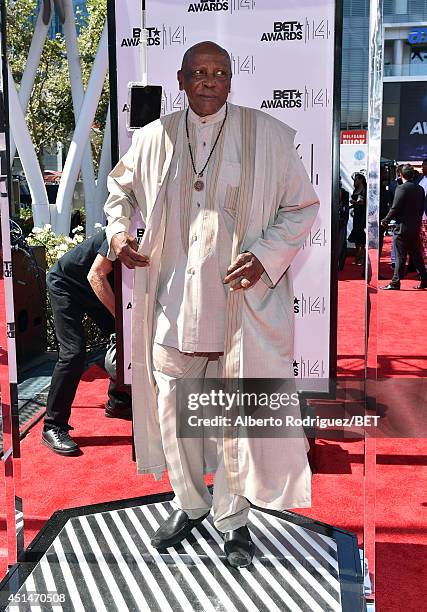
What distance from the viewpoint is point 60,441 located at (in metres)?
4.61

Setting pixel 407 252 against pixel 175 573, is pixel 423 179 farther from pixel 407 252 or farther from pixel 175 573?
pixel 175 573

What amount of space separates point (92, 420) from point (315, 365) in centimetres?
181

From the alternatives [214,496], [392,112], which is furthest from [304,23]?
[392,112]

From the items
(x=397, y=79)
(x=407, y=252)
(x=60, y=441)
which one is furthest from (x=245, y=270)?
(x=397, y=79)

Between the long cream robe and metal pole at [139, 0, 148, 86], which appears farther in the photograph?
metal pole at [139, 0, 148, 86]

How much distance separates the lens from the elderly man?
286cm

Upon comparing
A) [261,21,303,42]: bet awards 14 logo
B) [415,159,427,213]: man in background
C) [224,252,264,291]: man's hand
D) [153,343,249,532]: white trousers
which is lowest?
[153,343,249,532]: white trousers

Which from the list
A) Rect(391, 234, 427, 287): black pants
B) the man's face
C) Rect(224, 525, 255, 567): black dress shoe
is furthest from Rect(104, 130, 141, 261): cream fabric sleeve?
Rect(391, 234, 427, 287): black pants

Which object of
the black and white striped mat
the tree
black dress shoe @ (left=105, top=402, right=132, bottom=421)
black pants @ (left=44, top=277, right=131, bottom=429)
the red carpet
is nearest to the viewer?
the black and white striped mat

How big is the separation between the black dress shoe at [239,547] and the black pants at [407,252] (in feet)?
29.6

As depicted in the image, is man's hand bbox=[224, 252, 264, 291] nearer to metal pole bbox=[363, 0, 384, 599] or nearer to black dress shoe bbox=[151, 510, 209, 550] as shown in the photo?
metal pole bbox=[363, 0, 384, 599]

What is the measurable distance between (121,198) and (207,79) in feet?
2.12

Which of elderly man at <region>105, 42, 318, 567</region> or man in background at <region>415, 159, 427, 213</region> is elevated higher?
man in background at <region>415, 159, 427, 213</region>

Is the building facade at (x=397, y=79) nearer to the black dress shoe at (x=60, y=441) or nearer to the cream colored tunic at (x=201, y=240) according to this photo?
the cream colored tunic at (x=201, y=240)
